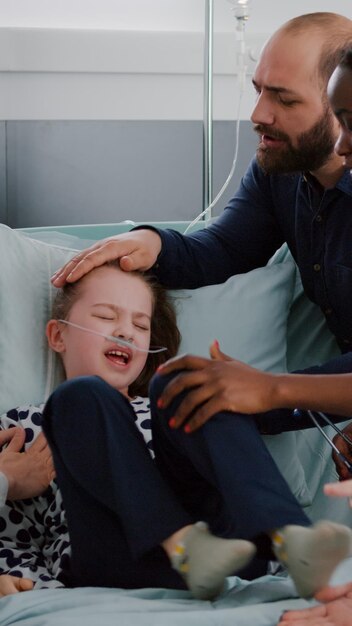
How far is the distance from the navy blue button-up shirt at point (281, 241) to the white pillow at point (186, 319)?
6 centimetres

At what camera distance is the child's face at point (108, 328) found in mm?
1994

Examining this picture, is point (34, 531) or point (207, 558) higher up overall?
point (207, 558)

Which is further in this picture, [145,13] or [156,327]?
[145,13]

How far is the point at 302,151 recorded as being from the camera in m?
2.22

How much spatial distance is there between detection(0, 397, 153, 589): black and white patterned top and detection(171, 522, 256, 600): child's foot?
0.31 meters

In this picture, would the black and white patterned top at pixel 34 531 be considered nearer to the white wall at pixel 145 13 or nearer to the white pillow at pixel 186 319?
the white pillow at pixel 186 319

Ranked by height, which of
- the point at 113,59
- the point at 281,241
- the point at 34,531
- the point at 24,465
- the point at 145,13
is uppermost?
the point at 145,13

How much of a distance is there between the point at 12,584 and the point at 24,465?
0.24 m

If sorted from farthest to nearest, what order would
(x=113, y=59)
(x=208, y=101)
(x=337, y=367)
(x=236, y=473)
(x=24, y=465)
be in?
(x=113, y=59) → (x=208, y=101) → (x=337, y=367) → (x=24, y=465) → (x=236, y=473)

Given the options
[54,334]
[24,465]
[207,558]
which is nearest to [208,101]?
[54,334]

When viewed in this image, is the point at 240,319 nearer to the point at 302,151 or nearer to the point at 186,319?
the point at 186,319

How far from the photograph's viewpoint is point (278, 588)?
5.26 ft

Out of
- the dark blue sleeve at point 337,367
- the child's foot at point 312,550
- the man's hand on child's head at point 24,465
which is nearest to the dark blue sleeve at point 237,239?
the dark blue sleeve at point 337,367


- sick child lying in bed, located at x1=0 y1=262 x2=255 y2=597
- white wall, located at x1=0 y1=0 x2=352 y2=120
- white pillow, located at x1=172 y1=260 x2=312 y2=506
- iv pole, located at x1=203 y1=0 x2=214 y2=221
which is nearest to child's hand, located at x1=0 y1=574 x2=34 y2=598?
sick child lying in bed, located at x1=0 y1=262 x2=255 y2=597
